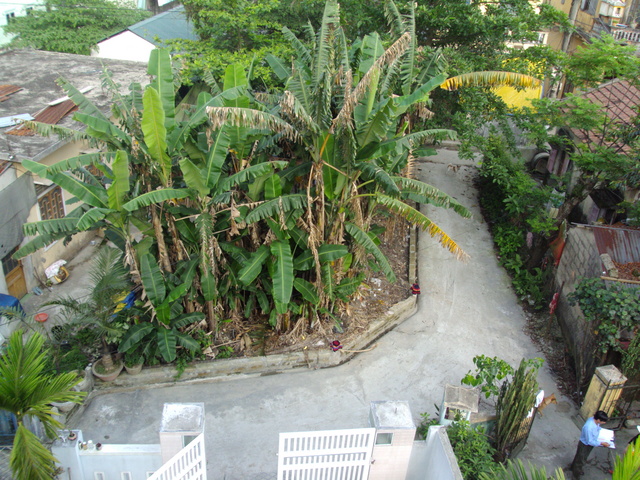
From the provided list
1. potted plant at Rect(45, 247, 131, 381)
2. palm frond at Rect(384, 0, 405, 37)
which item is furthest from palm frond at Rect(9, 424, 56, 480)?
palm frond at Rect(384, 0, 405, 37)

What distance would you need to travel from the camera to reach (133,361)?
860 centimetres

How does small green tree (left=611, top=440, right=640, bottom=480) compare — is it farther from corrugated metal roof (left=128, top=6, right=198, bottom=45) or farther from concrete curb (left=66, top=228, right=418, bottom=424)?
corrugated metal roof (left=128, top=6, right=198, bottom=45)

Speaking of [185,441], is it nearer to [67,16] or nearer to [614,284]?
[614,284]

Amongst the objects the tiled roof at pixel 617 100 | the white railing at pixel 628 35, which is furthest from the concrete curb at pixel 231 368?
the white railing at pixel 628 35

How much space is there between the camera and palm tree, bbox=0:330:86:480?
510 centimetres

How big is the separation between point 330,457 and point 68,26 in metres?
24.3

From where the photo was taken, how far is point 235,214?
7652 millimetres

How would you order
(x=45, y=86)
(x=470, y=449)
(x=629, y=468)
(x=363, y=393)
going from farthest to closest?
(x=45, y=86), (x=363, y=393), (x=470, y=449), (x=629, y=468)

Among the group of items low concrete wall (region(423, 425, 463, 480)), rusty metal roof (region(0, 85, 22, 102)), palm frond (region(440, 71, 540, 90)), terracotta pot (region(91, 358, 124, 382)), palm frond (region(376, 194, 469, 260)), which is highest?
palm frond (region(440, 71, 540, 90))

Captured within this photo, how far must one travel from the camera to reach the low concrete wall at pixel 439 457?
19.5ft

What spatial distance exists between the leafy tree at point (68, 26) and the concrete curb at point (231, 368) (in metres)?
16.8

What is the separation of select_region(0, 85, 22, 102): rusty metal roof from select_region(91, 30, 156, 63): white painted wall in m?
6.73

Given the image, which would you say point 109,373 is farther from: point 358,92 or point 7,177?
point 358,92

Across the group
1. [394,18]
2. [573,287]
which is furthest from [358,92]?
[573,287]
